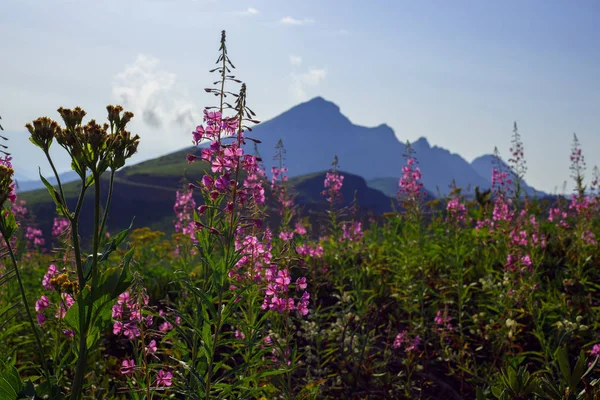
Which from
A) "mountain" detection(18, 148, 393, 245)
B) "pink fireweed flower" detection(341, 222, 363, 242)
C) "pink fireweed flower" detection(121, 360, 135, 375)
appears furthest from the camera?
"mountain" detection(18, 148, 393, 245)

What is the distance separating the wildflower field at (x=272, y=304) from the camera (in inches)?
85.4

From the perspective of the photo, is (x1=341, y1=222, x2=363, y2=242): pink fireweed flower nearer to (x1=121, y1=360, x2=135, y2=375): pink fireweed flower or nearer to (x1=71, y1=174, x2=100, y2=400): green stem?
(x1=121, y1=360, x2=135, y2=375): pink fireweed flower

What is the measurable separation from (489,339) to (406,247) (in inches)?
57.1

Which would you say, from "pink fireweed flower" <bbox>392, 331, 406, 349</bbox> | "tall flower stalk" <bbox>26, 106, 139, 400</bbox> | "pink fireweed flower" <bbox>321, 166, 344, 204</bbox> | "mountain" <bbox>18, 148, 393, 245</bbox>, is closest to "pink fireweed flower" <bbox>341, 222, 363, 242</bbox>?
"pink fireweed flower" <bbox>321, 166, 344, 204</bbox>

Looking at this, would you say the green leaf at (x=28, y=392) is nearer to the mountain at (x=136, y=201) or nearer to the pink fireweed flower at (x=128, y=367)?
the pink fireweed flower at (x=128, y=367)

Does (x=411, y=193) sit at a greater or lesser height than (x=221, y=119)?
lesser

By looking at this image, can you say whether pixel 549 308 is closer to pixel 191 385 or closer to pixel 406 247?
pixel 406 247

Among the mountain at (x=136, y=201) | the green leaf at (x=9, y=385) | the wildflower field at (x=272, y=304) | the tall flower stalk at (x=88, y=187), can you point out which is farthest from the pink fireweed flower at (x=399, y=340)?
the mountain at (x=136, y=201)

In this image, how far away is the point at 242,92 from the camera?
9.29 feet

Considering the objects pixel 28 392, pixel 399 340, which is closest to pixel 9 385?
pixel 28 392

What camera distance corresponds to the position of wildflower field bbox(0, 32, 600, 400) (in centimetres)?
217

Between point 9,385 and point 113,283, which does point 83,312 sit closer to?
point 113,283

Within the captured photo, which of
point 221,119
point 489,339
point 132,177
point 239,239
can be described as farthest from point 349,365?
point 132,177

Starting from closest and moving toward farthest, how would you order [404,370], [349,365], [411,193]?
[349,365]
[404,370]
[411,193]
